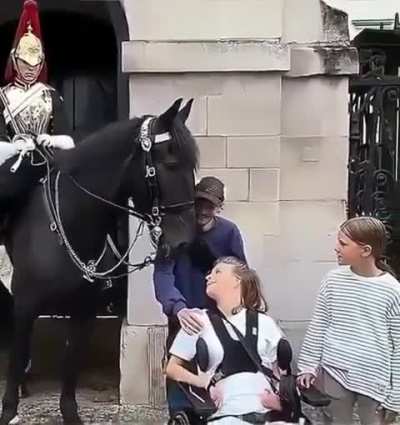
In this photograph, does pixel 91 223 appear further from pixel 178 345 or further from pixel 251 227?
pixel 251 227

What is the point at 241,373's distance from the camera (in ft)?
12.8

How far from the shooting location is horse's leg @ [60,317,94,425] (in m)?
5.19

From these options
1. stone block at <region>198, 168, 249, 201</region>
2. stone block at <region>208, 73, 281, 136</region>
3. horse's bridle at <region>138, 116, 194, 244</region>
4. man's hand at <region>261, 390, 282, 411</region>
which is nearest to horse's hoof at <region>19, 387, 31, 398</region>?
stone block at <region>198, 168, 249, 201</region>

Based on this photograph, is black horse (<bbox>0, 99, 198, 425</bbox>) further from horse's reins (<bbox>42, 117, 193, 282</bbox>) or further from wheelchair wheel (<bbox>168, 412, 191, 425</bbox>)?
wheelchair wheel (<bbox>168, 412, 191, 425</bbox>)

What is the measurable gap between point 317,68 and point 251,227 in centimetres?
110

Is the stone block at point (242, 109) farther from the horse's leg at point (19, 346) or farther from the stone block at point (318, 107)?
the horse's leg at point (19, 346)

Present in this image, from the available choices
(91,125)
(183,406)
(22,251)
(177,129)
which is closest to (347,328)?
(183,406)

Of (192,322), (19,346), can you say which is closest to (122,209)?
(19,346)

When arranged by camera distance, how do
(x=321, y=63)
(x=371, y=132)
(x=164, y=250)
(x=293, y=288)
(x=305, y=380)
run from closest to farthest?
(x=305, y=380) → (x=164, y=250) → (x=321, y=63) → (x=293, y=288) → (x=371, y=132)

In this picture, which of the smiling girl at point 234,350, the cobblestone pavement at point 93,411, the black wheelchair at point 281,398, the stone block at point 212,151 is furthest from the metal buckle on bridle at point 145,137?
the cobblestone pavement at point 93,411

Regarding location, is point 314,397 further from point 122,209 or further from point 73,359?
point 73,359

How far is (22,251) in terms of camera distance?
5113 millimetres

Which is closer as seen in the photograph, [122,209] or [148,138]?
[148,138]

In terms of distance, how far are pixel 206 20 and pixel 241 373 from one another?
2961 mm
